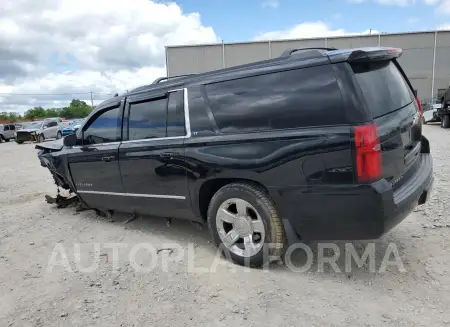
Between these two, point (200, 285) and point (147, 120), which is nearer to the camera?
point (200, 285)

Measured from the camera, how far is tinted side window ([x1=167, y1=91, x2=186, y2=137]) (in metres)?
3.67

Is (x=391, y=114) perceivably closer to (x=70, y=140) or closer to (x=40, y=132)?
(x=70, y=140)

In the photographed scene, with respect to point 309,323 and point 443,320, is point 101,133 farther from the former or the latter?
point 443,320

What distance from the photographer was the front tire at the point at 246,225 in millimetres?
3152

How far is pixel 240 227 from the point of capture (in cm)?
334

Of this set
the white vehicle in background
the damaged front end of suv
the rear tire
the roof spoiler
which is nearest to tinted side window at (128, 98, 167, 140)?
→ the damaged front end of suv

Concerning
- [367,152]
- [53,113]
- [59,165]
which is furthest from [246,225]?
[53,113]

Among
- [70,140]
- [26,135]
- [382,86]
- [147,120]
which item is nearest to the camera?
[382,86]

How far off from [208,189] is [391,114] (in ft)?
5.82

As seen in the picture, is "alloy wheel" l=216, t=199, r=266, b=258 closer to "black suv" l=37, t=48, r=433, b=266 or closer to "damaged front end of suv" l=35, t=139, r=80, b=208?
"black suv" l=37, t=48, r=433, b=266

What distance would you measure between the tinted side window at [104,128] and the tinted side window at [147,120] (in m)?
0.27

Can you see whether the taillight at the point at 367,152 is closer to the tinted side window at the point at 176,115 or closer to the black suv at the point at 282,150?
the black suv at the point at 282,150

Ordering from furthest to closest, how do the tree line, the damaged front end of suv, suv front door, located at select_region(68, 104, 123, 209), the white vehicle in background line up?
the tree line → the white vehicle in background → the damaged front end of suv → suv front door, located at select_region(68, 104, 123, 209)

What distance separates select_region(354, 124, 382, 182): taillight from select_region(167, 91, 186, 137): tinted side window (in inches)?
66.9
